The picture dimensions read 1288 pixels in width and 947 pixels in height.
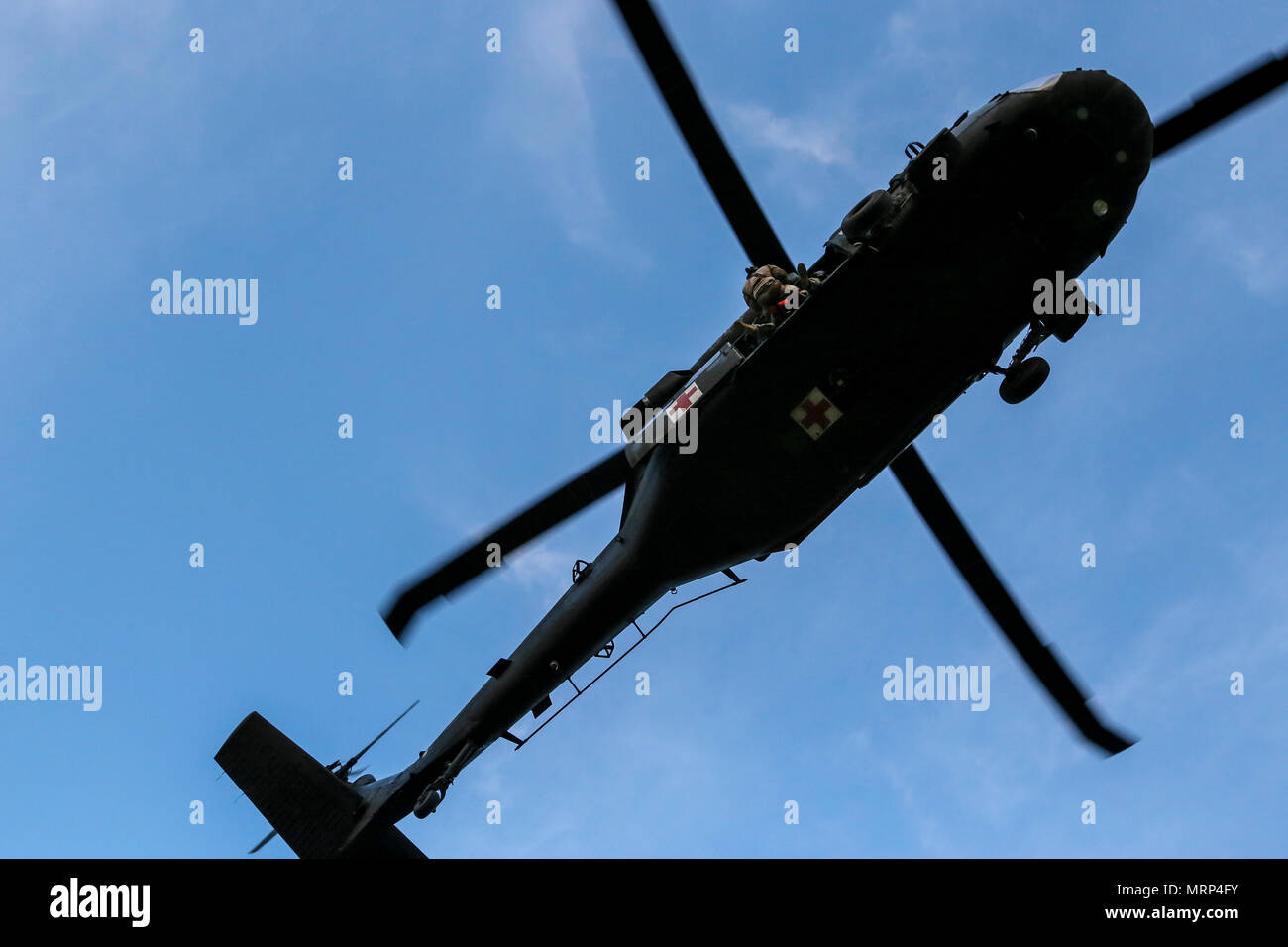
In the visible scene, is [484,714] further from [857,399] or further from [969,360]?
[969,360]

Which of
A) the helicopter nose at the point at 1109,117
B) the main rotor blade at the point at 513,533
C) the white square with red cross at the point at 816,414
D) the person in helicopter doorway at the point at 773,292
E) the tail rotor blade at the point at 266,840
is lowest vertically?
the tail rotor blade at the point at 266,840

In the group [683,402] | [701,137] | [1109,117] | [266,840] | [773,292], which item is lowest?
[266,840]

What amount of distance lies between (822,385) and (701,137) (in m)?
3.08

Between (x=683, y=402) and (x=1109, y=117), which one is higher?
(x=1109, y=117)

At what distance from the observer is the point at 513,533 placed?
1274 centimetres

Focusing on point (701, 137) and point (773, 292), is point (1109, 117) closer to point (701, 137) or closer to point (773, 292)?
point (773, 292)

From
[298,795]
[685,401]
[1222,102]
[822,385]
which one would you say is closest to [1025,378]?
[822,385]

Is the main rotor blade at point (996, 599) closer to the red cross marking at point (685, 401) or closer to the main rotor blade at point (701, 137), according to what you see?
the red cross marking at point (685, 401)

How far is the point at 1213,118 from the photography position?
10703mm

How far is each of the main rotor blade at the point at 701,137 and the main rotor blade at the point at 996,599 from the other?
3.69m

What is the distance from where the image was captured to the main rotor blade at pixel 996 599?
1377 centimetres

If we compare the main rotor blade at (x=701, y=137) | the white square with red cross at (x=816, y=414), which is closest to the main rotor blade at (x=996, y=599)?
the white square with red cross at (x=816, y=414)

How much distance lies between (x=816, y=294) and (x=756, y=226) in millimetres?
1223
